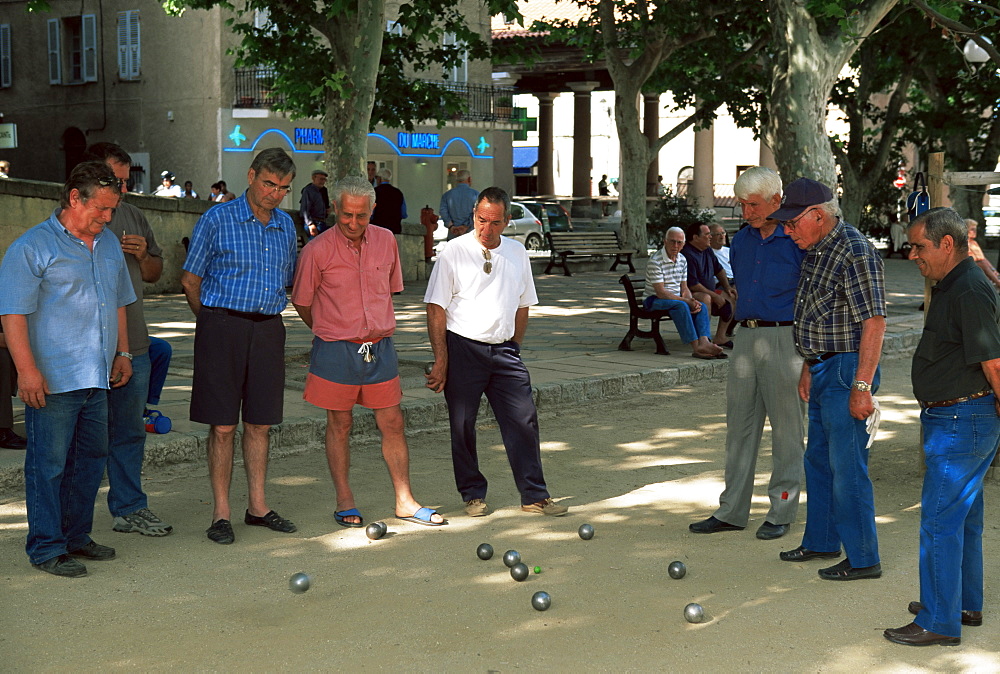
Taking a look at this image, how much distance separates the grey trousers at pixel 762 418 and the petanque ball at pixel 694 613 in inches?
62.6

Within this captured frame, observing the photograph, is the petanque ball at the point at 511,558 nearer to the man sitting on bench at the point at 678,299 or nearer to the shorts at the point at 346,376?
the shorts at the point at 346,376

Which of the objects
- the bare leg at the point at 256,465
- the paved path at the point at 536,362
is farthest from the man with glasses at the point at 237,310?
the paved path at the point at 536,362

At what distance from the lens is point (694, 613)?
4.97 m

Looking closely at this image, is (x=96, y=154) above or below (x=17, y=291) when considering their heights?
above

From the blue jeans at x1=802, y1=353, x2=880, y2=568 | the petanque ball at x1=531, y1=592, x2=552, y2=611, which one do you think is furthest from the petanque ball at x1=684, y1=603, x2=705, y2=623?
the blue jeans at x1=802, y1=353, x2=880, y2=568

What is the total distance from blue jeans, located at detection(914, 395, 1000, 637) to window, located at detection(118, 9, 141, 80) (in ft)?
106

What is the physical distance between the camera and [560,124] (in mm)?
71750

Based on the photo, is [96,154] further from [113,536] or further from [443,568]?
[443,568]

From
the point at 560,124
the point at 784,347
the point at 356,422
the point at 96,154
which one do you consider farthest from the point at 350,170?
the point at 560,124

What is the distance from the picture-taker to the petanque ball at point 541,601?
16.9ft

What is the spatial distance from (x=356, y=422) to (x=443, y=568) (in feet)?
10.4

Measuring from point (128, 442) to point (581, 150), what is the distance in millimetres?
39409

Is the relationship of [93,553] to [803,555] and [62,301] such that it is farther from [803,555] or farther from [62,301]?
[803,555]

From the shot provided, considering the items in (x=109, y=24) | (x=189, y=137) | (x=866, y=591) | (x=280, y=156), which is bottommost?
(x=866, y=591)
